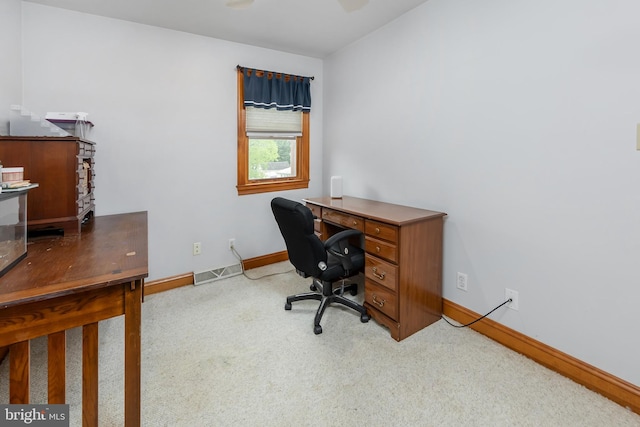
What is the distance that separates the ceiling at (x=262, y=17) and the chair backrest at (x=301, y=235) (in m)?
1.54

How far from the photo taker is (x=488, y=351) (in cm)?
196

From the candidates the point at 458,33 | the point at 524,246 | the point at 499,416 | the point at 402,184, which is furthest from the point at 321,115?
the point at 499,416

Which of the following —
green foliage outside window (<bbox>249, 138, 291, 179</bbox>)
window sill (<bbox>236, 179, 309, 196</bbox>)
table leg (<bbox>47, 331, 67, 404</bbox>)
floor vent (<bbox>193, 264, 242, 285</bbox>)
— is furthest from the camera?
green foliage outside window (<bbox>249, 138, 291, 179</bbox>)

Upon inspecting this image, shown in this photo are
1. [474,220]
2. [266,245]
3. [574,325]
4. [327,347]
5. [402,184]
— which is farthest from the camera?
[266,245]

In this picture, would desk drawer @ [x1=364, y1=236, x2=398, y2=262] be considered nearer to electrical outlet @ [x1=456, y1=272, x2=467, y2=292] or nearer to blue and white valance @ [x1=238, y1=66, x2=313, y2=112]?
electrical outlet @ [x1=456, y1=272, x2=467, y2=292]

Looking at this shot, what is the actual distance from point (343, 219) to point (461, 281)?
1018 mm

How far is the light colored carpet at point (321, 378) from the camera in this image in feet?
4.86

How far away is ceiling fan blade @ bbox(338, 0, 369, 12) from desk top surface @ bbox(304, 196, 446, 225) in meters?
1.54

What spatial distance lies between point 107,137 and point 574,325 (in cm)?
352

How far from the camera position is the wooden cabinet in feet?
5.14

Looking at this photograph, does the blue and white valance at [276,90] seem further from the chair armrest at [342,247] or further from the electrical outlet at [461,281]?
the electrical outlet at [461,281]

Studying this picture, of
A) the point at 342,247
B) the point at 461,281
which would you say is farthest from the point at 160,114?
the point at 461,281

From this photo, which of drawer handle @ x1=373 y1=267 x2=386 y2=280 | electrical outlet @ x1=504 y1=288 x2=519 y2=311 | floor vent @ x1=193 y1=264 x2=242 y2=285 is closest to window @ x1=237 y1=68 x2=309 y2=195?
floor vent @ x1=193 y1=264 x2=242 y2=285

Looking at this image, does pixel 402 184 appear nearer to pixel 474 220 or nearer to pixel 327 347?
pixel 474 220
